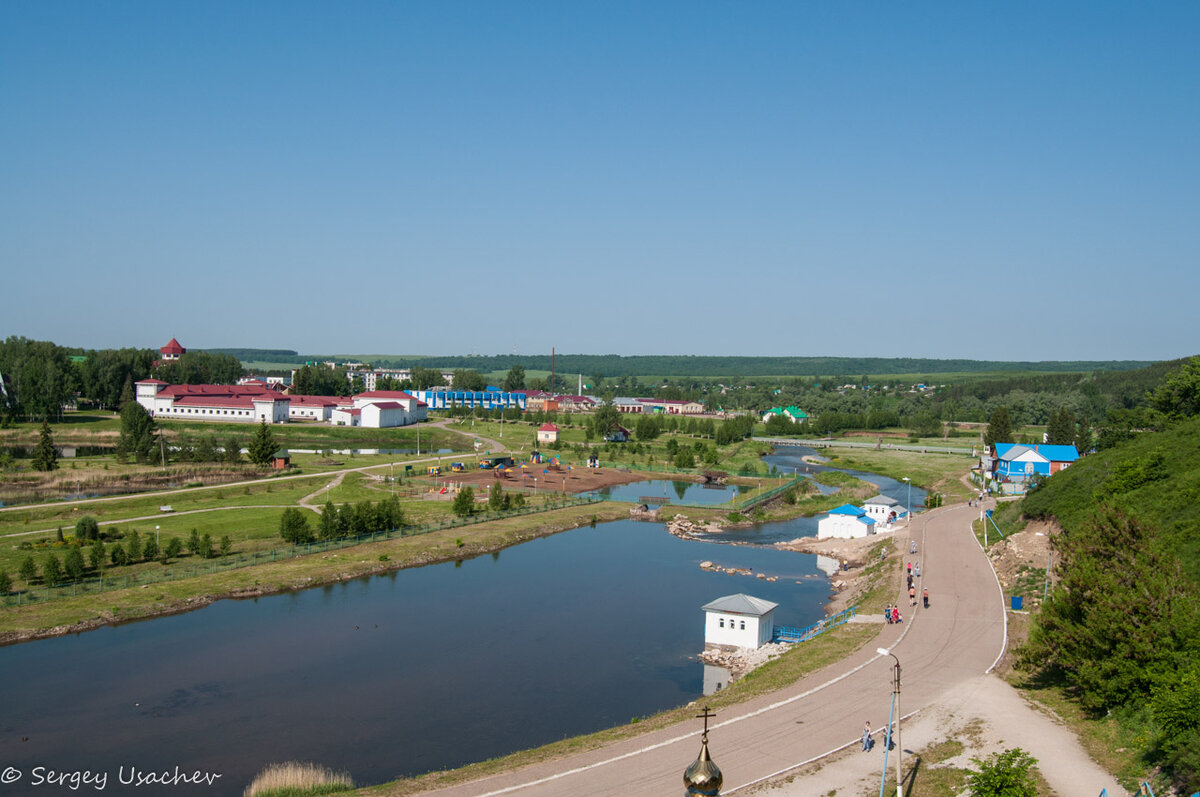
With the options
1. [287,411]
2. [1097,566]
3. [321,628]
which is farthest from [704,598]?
[287,411]

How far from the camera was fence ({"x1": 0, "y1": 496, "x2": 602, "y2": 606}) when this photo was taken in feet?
98.2

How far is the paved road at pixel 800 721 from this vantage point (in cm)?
1619

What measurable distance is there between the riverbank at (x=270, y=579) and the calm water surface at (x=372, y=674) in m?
0.62

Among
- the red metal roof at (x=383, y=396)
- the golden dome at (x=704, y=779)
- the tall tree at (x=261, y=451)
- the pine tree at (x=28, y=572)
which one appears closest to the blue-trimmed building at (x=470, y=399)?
the red metal roof at (x=383, y=396)

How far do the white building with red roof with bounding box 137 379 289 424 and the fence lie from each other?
5279 centimetres

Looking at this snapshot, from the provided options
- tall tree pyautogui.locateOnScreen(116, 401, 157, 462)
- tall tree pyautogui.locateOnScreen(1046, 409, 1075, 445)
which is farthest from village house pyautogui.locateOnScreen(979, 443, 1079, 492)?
tall tree pyautogui.locateOnScreen(116, 401, 157, 462)

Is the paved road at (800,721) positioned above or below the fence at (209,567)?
above

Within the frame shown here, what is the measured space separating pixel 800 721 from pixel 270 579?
23280 mm

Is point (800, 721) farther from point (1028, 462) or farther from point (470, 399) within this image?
point (470, 399)

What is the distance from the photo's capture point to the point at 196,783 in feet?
60.8

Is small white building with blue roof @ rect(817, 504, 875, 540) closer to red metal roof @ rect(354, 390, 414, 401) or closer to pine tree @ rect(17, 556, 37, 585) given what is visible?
pine tree @ rect(17, 556, 37, 585)

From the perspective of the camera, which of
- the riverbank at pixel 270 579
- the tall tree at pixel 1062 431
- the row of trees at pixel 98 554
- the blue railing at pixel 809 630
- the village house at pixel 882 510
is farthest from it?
the tall tree at pixel 1062 431

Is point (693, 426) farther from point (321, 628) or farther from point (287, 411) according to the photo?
point (321, 628)

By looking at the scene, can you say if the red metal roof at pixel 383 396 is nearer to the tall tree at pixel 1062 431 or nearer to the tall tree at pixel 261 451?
the tall tree at pixel 261 451
